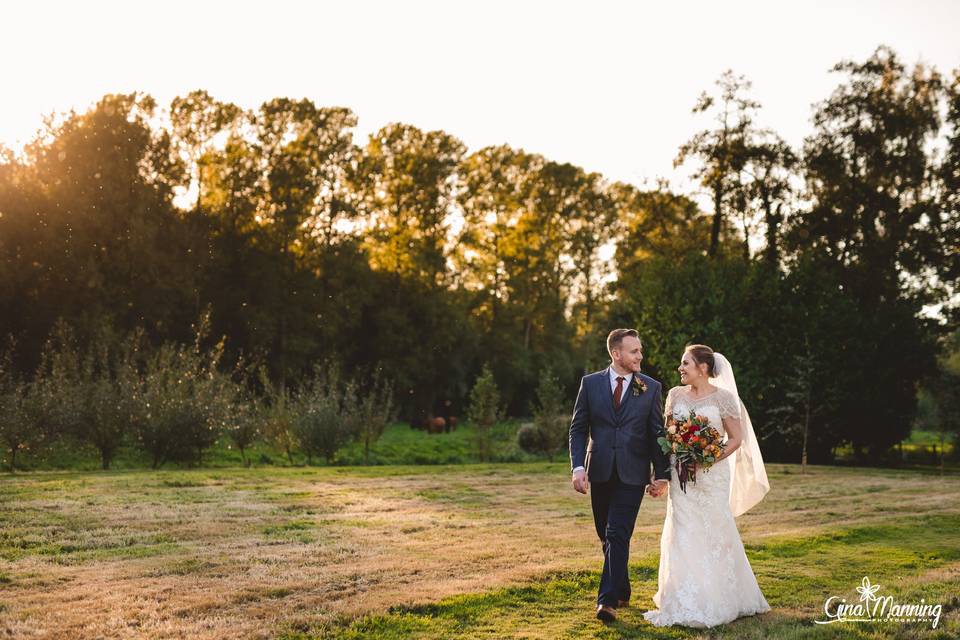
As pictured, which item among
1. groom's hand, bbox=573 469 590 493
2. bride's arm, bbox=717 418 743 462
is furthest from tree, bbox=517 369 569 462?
groom's hand, bbox=573 469 590 493

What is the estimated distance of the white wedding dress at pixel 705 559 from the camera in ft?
22.0

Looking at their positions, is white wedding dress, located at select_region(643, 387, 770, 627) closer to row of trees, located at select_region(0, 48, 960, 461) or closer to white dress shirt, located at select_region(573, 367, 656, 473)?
white dress shirt, located at select_region(573, 367, 656, 473)

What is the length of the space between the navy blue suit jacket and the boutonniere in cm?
2

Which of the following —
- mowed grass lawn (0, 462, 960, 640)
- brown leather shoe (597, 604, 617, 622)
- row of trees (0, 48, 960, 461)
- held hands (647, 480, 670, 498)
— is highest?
row of trees (0, 48, 960, 461)

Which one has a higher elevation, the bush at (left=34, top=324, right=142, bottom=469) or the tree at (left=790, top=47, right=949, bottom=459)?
the tree at (left=790, top=47, right=949, bottom=459)

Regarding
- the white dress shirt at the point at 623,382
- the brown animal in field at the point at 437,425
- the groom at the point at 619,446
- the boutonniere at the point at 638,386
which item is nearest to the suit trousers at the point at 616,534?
the groom at the point at 619,446

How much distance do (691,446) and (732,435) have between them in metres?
0.42

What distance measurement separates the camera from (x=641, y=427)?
7.07 m

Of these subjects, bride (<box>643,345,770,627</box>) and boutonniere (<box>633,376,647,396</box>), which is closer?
bride (<box>643,345,770,627</box>)

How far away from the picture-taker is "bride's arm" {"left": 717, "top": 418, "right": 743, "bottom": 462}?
23.1 feet

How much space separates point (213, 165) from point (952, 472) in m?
31.6

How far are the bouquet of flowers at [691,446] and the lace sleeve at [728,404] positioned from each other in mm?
234

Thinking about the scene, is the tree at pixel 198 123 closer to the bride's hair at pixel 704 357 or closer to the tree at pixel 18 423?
the tree at pixel 18 423

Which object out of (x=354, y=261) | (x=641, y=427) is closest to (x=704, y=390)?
(x=641, y=427)
